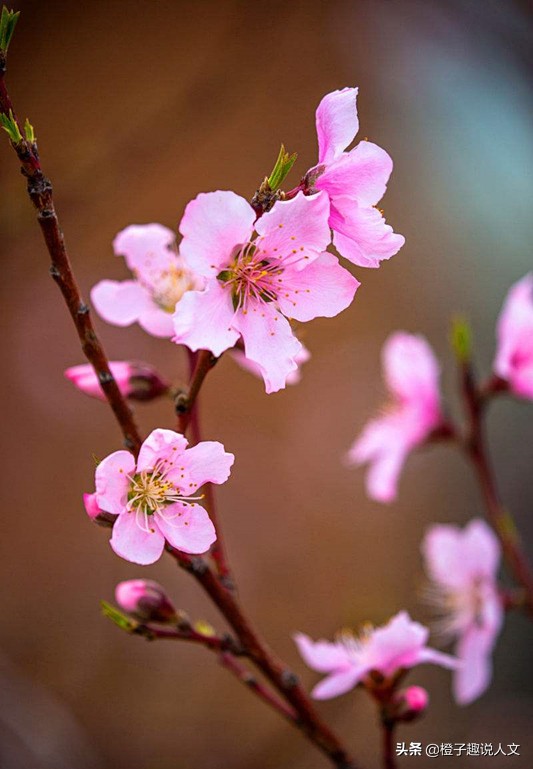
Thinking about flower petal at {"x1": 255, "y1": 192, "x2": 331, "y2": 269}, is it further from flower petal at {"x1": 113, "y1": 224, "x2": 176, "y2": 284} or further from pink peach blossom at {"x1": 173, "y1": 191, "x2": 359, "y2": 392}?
flower petal at {"x1": 113, "y1": 224, "x2": 176, "y2": 284}

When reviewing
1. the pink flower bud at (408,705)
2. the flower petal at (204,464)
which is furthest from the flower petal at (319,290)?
the pink flower bud at (408,705)

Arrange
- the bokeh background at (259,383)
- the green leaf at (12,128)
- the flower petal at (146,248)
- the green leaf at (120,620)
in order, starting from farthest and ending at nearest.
Answer: the bokeh background at (259,383) < the flower petal at (146,248) < the green leaf at (120,620) < the green leaf at (12,128)

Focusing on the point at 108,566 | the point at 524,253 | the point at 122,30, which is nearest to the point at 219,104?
the point at 122,30

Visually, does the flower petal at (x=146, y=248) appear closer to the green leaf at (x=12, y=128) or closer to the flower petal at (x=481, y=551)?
the green leaf at (x=12, y=128)

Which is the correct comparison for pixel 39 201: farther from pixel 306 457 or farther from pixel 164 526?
pixel 306 457

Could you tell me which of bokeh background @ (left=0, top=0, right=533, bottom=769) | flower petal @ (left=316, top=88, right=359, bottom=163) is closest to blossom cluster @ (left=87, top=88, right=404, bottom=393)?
flower petal @ (left=316, top=88, right=359, bottom=163)
